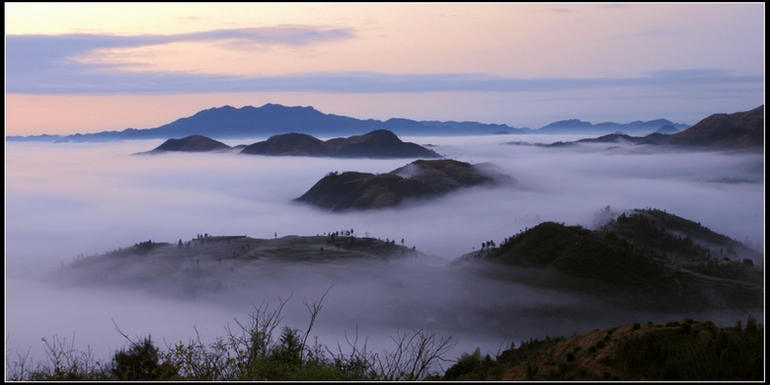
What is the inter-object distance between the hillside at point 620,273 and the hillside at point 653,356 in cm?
5066

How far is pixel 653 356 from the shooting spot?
1035 inches

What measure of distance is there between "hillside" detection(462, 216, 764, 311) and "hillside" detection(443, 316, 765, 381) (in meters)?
50.7

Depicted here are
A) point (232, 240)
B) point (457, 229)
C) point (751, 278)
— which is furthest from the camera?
A: point (457, 229)

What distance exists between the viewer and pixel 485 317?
82000 millimetres

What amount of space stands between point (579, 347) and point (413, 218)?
163815mm

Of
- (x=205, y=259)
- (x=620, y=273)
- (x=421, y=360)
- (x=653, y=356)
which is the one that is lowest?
(x=205, y=259)

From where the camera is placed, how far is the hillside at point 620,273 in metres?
77.0

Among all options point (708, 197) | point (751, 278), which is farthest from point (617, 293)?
point (708, 197)

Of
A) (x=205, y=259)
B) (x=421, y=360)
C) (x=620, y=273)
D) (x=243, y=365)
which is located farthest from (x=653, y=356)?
(x=205, y=259)

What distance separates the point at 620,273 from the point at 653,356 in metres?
59.8

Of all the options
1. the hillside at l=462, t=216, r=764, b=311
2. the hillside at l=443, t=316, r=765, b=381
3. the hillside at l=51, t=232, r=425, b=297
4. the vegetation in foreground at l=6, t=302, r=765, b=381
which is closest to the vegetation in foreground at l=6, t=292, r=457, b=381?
the vegetation in foreground at l=6, t=302, r=765, b=381

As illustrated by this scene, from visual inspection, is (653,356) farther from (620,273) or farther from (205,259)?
(205,259)

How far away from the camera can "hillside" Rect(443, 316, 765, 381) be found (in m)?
23.3

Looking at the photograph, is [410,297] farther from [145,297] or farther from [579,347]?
[579,347]
